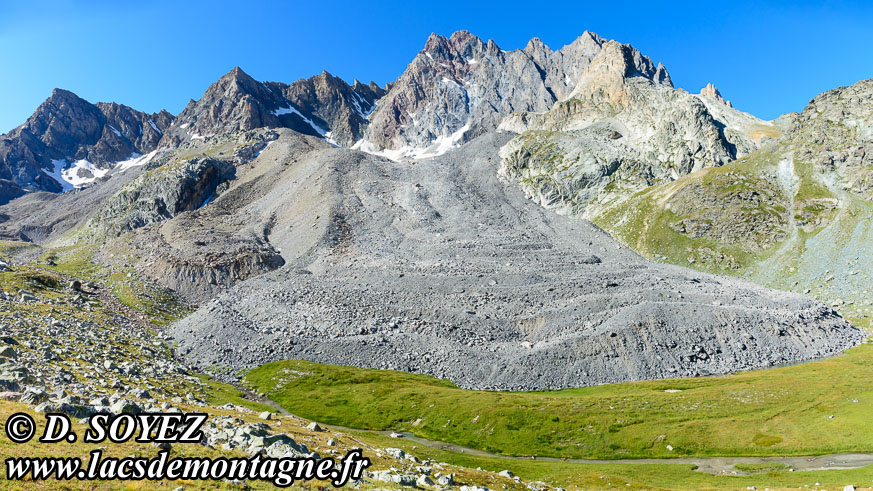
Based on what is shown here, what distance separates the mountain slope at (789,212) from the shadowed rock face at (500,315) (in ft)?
55.9

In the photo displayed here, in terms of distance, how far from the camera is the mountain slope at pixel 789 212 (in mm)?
120062

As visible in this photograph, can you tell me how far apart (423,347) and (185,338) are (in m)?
48.6

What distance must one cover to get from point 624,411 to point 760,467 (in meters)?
16.7

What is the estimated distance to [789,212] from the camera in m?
141

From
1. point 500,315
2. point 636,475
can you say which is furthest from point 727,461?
point 500,315

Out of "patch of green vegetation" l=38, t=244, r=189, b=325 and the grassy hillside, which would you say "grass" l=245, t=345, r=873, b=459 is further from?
"patch of green vegetation" l=38, t=244, r=189, b=325

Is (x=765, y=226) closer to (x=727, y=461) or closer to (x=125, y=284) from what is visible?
(x=727, y=461)

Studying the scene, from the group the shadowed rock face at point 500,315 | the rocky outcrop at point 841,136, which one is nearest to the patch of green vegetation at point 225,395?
the shadowed rock face at point 500,315

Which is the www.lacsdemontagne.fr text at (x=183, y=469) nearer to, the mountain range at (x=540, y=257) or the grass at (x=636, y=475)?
the grass at (x=636, y=475)

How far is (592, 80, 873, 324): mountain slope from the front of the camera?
394 feet

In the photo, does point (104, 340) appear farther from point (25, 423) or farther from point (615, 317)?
point (615, 317)

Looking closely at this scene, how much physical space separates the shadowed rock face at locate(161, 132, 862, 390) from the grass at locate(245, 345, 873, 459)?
5.93 metres

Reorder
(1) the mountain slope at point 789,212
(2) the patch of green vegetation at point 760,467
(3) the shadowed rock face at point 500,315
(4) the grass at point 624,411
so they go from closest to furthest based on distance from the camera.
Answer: (2) the patch of green vegetation at point 760,467, (4) the grass at point 624,411, (3) the shadowed rock face at point 500,315, (1) the mountain slope at point 789,212

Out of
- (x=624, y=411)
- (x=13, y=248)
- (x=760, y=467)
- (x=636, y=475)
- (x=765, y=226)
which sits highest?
(x=765, y=226)
